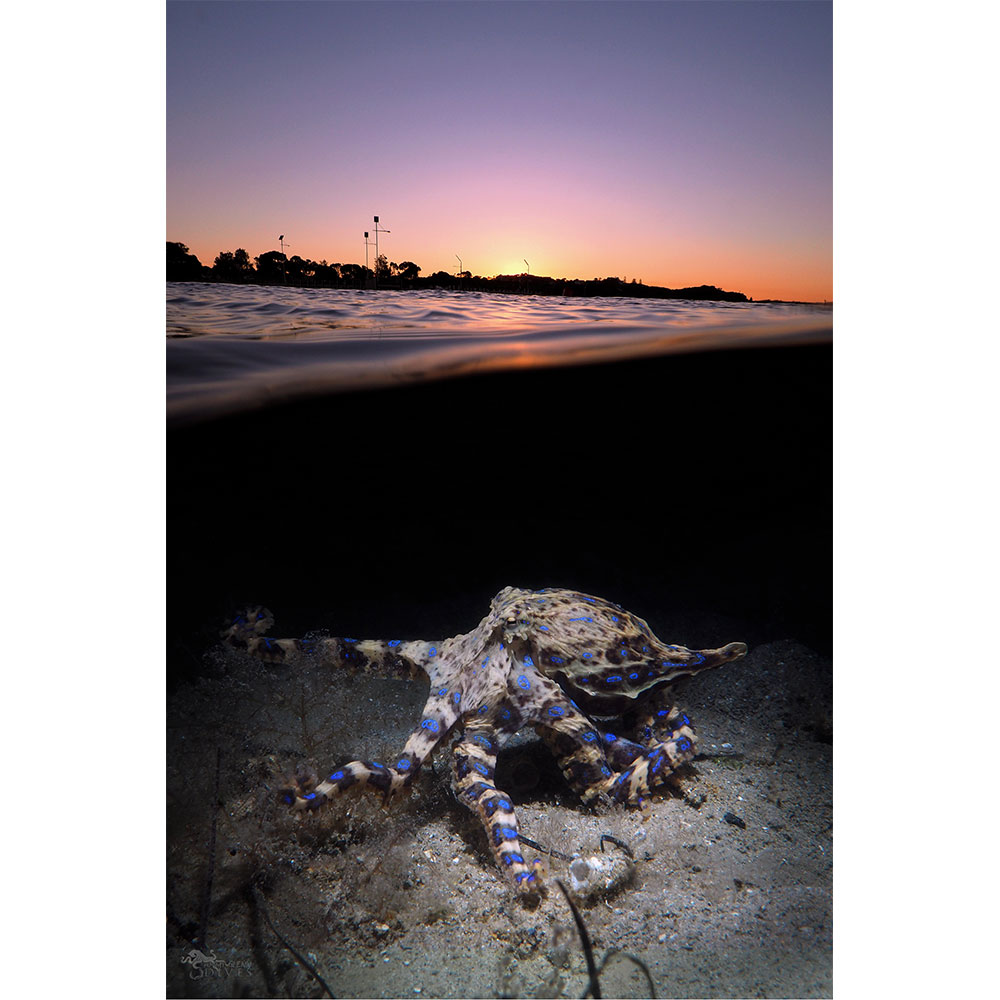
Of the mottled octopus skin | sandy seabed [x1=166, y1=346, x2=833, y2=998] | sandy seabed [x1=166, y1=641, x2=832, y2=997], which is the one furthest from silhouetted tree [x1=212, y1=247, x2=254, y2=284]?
sandy seabed [x1=166, y1=641, x2=832, y2=997]

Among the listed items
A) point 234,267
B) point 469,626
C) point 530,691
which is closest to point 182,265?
point 234,267

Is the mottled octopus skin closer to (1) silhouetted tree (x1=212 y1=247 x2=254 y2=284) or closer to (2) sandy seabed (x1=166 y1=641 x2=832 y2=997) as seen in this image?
(2) sandy seabed (x1=166 y1=641 x2=832 y2=997)

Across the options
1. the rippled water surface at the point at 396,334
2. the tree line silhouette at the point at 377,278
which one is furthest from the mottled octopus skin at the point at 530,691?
the tree line silhouette at the point at 377,278

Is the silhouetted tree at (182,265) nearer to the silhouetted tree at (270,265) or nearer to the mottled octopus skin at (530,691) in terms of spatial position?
the silhouetted tree at (270,265)

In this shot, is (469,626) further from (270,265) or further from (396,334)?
(270,265)

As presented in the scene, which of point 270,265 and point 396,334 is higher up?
point 270,265
